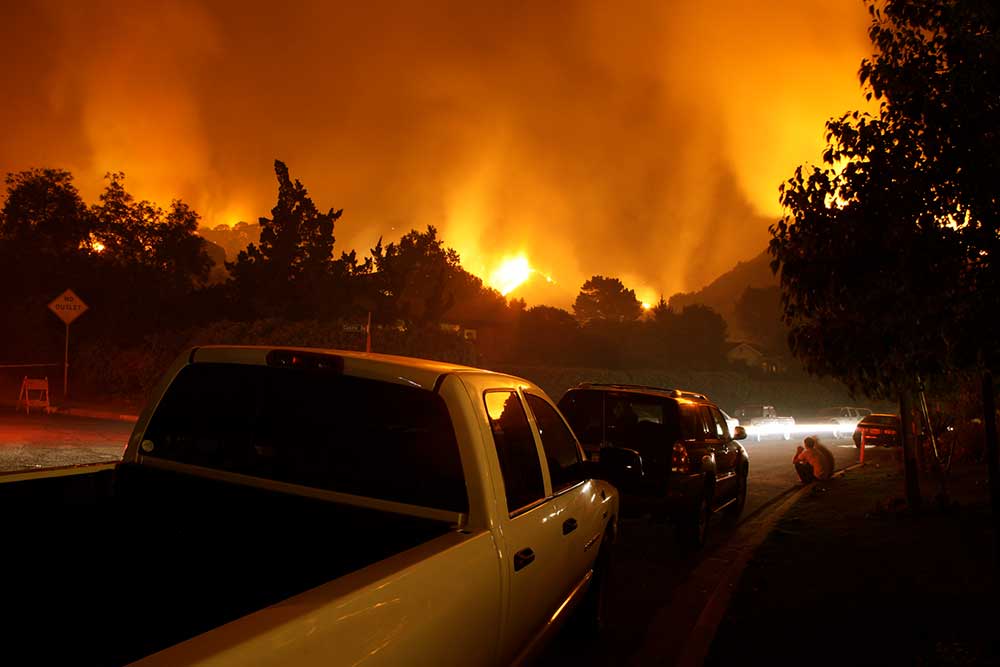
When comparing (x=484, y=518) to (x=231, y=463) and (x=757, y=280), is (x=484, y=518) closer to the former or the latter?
(x=231, y=463)

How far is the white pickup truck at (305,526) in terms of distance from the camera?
1971 mm

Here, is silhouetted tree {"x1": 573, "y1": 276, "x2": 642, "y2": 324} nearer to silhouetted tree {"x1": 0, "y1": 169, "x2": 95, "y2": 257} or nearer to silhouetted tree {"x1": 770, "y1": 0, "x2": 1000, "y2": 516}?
silhouetted tree {"x1": 0, "y1": 169, "x2": 95, "y2": 257}

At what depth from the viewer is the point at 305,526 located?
281 cm

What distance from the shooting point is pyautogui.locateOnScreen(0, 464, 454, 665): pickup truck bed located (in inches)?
81.4

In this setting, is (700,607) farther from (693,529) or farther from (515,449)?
(515,449)

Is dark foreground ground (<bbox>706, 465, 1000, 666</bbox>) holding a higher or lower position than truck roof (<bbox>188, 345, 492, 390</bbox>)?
lower

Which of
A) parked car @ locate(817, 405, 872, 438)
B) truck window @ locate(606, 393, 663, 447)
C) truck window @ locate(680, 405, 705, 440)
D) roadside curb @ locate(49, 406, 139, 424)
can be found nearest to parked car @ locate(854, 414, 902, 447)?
parked car @ locate(817, 405, 872, 438)

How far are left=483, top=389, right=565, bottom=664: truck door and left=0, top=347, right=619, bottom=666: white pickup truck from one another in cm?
1

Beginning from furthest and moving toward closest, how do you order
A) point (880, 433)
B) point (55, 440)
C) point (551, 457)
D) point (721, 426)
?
1. point (880, 433)
2. point (55, 440)
3. point (721, 426)
4. point (551, 457)

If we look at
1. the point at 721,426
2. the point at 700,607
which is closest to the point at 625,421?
the point at 721,426

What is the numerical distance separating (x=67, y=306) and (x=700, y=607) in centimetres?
2222

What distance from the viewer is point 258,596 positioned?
2.33m

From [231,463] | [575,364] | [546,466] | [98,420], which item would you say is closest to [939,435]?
[546,466]

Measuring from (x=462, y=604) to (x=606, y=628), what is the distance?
12.5 feet
